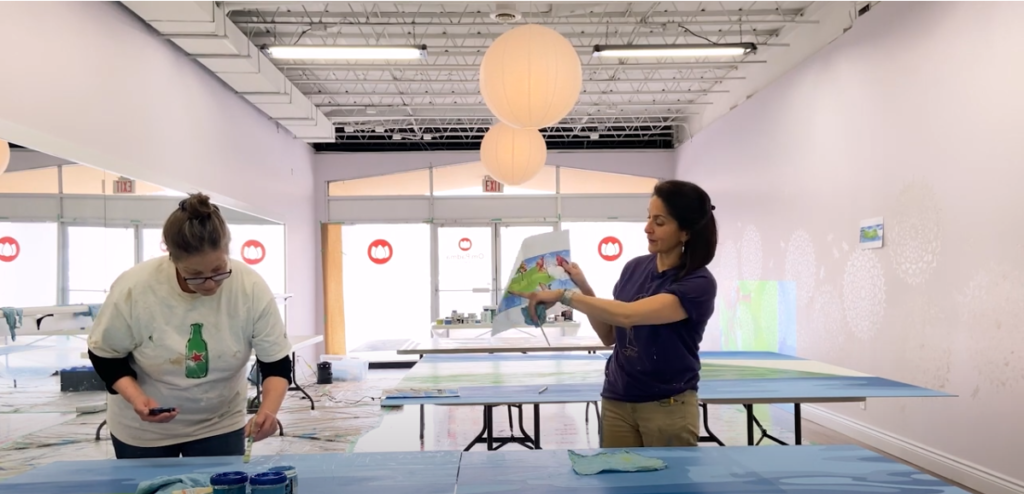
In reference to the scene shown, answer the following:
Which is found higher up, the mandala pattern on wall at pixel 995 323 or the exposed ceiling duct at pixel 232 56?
the exposed ceiling duct at pixel 232 56

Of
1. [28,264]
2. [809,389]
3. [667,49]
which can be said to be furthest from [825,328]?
[28,264]

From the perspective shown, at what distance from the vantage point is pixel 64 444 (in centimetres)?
497

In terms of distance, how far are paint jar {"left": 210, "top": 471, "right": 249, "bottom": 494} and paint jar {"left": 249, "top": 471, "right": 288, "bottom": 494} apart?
0.02m

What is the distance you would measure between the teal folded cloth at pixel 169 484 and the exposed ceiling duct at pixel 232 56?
3994mm

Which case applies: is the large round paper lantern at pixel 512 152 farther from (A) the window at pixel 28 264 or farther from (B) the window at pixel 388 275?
(B) the window at pixel 388 275

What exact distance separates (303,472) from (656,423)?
0.96 meters

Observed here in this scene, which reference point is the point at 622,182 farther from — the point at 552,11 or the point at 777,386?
the point at 777,386

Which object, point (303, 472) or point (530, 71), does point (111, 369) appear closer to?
point (303, 472)

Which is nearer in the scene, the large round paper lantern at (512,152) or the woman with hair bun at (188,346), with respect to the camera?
the woman with hair bun at (188,346)


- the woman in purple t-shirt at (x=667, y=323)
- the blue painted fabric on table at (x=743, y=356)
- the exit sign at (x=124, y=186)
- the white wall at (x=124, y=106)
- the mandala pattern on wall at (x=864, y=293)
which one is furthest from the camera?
the mandala pattern on wall at (x=864, y=293)

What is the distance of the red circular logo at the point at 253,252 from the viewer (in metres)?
7.62

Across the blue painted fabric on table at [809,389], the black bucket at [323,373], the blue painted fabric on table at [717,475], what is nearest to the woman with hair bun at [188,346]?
the blue painted fabric on table at [717,475]

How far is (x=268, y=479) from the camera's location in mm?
1318

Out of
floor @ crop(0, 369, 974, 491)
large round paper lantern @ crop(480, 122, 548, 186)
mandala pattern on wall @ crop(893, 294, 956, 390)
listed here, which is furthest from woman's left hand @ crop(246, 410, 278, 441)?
mandala pattern on wall @ crop(893, 294, 956, 390)
